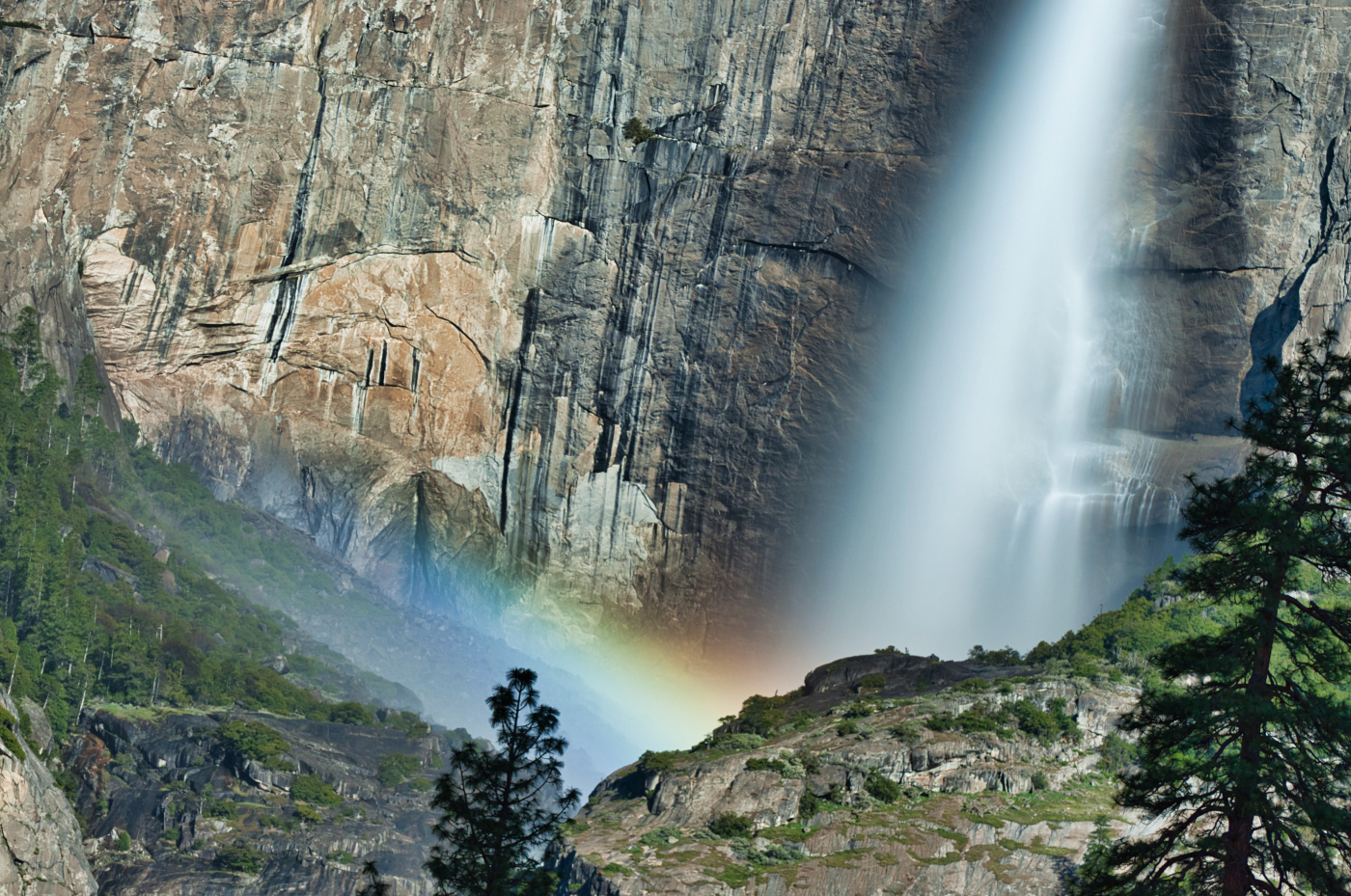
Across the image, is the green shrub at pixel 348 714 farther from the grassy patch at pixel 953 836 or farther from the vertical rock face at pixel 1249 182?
the vertical rock face at pixel 1249 182

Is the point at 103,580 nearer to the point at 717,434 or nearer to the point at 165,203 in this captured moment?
the point at 165,203

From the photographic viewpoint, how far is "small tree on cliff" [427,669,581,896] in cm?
1994

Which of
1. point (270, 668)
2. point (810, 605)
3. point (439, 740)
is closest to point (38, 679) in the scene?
point (270, 668)

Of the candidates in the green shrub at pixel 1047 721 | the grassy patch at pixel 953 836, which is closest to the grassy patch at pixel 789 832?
the grassy patch at pixel 953 836

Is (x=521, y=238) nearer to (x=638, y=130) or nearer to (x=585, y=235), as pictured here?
(x=585, y=235)

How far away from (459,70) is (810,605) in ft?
104

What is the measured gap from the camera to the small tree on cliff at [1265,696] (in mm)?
13469

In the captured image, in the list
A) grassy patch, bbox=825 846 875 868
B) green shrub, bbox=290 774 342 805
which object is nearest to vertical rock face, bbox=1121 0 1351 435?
grassy patch, bbox=825 846 875 868

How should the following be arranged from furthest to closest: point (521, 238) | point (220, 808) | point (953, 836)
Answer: point (521, 238) < point (220, 808) < point (953, 836)

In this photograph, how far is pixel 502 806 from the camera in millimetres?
20156

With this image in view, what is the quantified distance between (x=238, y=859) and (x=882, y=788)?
3255cm

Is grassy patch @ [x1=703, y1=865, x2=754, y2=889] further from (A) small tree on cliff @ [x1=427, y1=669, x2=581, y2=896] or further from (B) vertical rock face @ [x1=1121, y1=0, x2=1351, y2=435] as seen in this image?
(B) vertical rock face @ [x1=1121, y1=0, x2=1351, y2=435]

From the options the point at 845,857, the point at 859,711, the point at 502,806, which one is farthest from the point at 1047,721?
the point at 502,806

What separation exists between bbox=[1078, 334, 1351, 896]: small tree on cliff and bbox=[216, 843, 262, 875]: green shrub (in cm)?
4819
